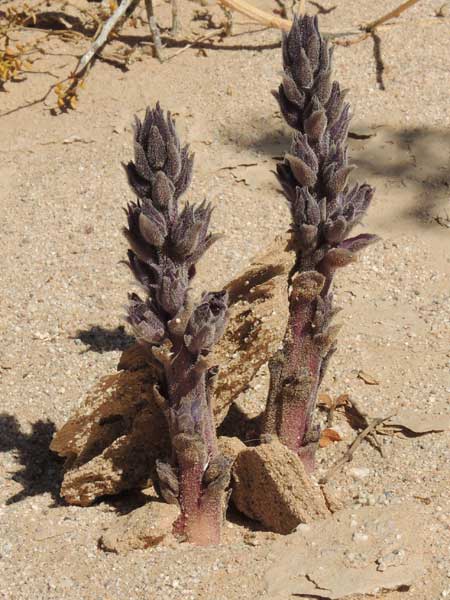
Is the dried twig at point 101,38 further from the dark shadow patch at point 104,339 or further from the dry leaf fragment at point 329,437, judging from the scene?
the dry leaf fragment at point 329,437

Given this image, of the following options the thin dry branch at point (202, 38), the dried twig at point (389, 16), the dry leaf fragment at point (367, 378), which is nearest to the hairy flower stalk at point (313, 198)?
the dry leaf fragment at point (367, 378)

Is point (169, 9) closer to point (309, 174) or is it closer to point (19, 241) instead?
point (19, 241)

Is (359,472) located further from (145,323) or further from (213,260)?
(213,260)

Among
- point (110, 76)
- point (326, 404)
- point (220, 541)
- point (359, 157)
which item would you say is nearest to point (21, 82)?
point (110, 76)

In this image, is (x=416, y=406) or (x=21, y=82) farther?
(x=21, y=82)

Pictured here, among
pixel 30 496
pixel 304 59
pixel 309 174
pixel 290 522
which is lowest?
pixel 30 496

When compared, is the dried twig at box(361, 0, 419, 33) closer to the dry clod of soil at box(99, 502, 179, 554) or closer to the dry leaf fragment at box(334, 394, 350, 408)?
the dry leaf fragment at box(334, 394, 350, 408)

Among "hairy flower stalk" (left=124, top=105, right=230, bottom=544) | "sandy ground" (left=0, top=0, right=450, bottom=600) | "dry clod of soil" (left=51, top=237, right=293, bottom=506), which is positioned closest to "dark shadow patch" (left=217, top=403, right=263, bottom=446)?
"sandy ground" (left=0, top=0, right=450, bottom=600)

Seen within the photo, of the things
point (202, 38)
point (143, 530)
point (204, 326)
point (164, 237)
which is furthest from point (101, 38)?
point (143, 530)
